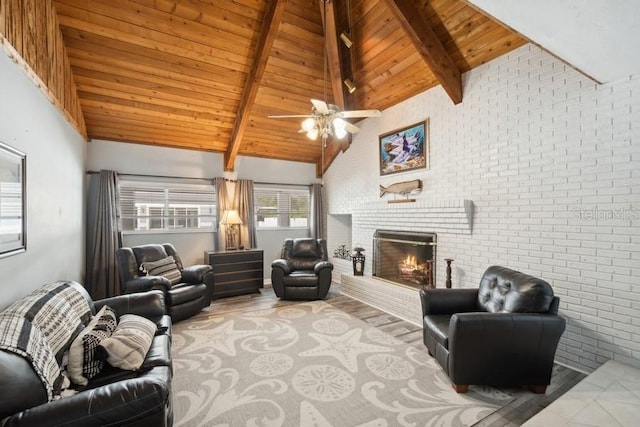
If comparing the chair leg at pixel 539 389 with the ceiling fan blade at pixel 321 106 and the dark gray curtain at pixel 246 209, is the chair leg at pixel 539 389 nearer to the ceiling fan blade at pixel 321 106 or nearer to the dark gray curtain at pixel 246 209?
the ceiling fan blade at pixel 321 106

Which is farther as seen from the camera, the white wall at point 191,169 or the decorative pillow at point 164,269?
the white wall at point 191,169

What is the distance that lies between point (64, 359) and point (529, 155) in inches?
174

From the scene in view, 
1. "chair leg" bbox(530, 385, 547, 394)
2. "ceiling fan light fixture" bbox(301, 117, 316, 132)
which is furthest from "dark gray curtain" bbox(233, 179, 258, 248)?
"chair leg" bbox(530, 385, 547, 394)

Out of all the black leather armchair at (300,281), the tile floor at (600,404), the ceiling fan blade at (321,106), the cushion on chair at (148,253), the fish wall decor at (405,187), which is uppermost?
the ceiling fan blade at (321,106)

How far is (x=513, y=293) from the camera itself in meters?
2.53

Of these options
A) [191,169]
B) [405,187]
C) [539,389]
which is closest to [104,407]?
[539,389]

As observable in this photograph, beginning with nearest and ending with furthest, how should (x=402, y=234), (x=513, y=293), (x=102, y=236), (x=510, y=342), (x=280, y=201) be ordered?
(x=510, y=342) → (x=513, y=293) → (x=102, y=236) → (x=402, y=234) → (x=280, y=201)

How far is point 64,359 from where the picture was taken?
1.83 meters

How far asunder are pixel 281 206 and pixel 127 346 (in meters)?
4.88

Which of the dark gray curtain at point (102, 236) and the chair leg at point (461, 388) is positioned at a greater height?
the dark gray curtain at point (102, 236)

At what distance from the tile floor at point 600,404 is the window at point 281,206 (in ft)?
17.5

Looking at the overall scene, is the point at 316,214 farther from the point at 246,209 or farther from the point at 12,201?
the point at 12,201

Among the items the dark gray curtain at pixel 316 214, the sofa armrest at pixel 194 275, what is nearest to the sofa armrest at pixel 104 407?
the sofa armrest at pixel 194 275

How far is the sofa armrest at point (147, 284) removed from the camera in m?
3.78
